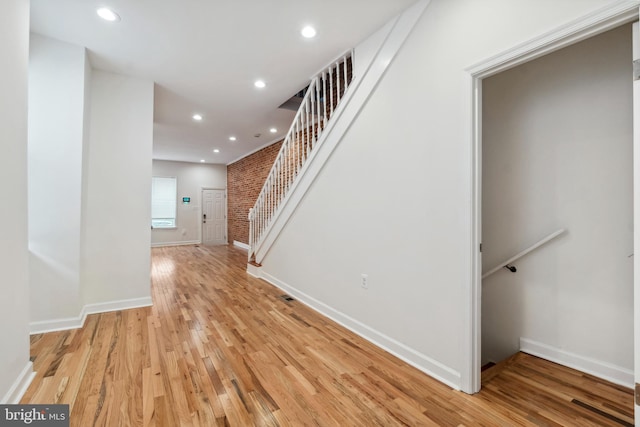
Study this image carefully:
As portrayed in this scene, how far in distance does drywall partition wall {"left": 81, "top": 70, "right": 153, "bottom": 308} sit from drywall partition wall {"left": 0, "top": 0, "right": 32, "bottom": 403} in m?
1.45

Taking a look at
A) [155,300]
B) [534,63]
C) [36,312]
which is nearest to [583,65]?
[534,63]

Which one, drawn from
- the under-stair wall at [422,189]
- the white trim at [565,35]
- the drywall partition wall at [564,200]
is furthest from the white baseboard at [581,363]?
the white trim at [565,35]

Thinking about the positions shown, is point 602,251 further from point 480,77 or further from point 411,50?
point 411,50

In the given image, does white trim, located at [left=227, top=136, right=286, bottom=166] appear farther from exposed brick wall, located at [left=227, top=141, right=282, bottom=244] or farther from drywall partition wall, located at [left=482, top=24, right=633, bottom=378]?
drywall partition wall, located at [left=482, top=24, right=633, bottom=378]

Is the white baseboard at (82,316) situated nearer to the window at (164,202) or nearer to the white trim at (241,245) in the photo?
the white trim at (241,245)

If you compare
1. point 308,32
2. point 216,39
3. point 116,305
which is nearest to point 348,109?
point 308,32

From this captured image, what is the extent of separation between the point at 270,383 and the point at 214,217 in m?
8.64

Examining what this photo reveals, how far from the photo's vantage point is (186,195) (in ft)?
31.0

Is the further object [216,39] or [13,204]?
[216,39]

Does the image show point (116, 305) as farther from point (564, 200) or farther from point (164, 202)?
point (164, 202)

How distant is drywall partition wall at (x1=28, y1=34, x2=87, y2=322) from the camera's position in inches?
108

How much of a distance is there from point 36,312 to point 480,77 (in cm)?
440

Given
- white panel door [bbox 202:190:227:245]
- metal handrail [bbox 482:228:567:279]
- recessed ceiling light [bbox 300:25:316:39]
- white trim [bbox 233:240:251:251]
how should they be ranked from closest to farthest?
metal handrail [bbox 482:228:567:279] < recessed ceiling light [bbox 300:25:316:39] < white trim [bbox 233:240:251:251] < white panel door [bbox 202:190:227:245]

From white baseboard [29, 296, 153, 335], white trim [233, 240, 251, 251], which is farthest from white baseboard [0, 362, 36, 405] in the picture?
white trim [233, 240, 251, 251]
